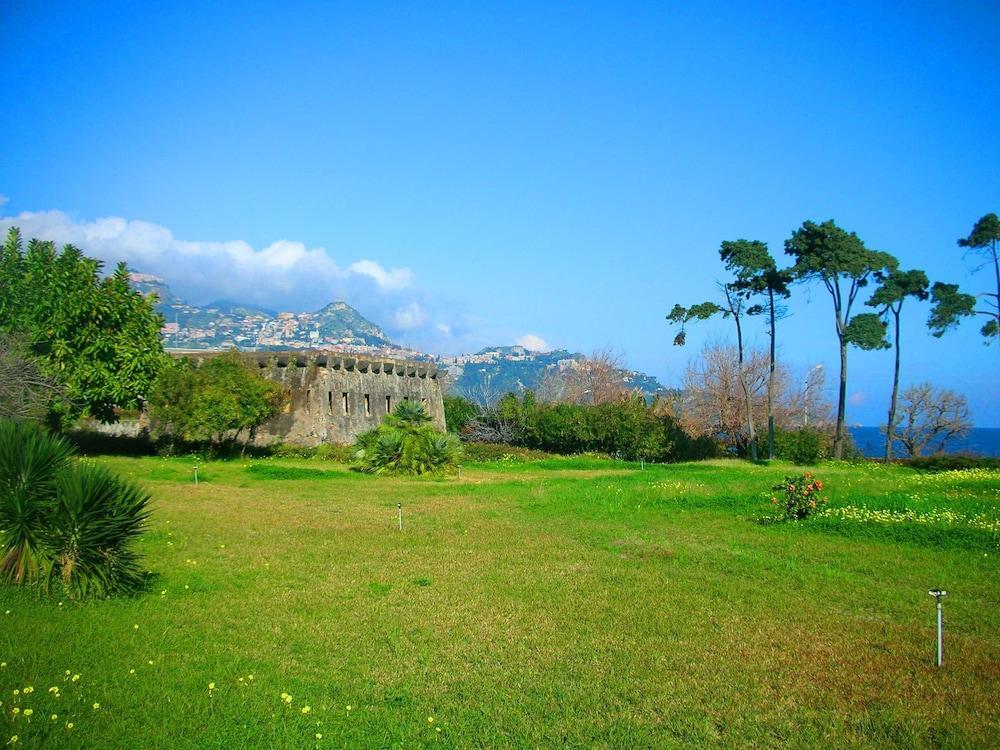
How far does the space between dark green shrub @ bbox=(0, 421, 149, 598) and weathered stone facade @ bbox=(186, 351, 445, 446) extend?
26221mm

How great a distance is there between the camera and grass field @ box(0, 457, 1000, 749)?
5.66m

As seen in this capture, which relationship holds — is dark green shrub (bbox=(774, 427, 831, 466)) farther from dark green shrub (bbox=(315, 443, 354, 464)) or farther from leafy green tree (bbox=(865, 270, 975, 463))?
dark green shrub (bbox=(315, 443, 354, 464))

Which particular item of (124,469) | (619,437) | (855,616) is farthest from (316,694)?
(619,437)

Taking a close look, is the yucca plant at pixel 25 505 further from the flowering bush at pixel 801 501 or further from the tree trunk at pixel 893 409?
the tree trunk at pixel 893 409

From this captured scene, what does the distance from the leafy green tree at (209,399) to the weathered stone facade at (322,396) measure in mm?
3335

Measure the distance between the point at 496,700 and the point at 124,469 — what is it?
21.5 m

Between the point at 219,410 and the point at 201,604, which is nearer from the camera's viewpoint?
the point at 201,604

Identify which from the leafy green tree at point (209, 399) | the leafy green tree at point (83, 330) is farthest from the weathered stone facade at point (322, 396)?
the leafy green tree at point (83, 330)

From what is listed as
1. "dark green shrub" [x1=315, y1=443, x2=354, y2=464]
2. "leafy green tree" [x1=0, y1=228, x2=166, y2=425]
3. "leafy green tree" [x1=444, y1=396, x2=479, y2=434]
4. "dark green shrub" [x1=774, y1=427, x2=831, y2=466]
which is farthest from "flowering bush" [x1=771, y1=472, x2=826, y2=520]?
"leafy green tree" [x1=444, y1=396, x2=479, y2=434]

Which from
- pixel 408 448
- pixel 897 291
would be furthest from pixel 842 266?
pixel 408 448

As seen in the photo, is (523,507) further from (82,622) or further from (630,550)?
(82,622)

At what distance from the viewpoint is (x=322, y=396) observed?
37.6 meters

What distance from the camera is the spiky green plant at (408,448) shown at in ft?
84.8

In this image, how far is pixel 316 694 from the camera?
6.24 m
